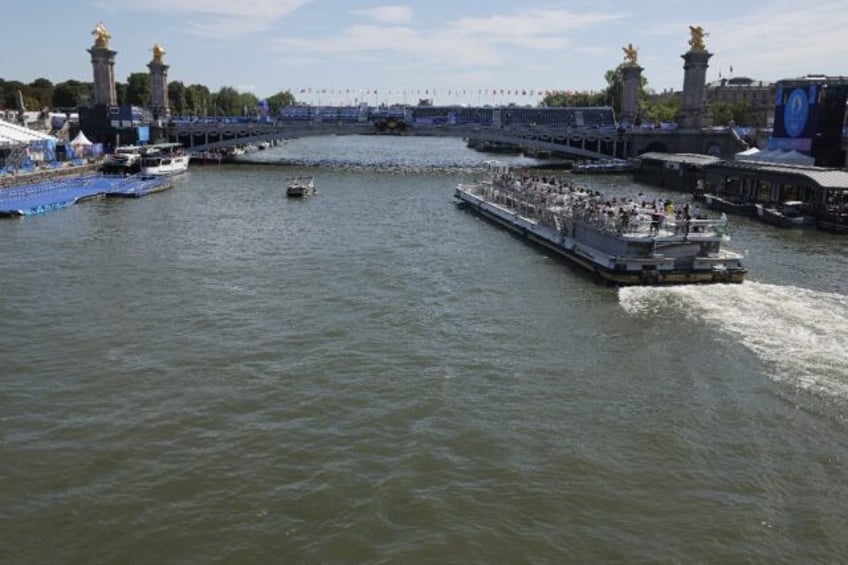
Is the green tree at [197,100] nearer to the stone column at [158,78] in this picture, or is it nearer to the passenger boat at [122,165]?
the stone column at [158,78]

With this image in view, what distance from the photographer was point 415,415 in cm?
1672

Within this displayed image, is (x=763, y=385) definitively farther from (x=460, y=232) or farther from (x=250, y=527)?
(x=460, y=232)

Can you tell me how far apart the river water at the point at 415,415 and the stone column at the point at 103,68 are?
74.9 m

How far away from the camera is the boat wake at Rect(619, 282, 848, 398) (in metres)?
19.2

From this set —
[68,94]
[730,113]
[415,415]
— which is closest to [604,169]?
[730,113]

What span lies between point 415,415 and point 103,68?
96.9 m

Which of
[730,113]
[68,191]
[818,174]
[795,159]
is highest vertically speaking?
[730,113]

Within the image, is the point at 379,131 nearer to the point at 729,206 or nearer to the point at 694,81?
the point at 694,81

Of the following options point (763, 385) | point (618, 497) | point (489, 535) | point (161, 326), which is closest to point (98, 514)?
point (489, 535)

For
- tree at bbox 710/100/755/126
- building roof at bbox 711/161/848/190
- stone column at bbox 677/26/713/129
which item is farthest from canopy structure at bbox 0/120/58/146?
tree at bbox 710/100/755/126

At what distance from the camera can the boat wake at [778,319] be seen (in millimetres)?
19188

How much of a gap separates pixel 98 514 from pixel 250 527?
2.65m

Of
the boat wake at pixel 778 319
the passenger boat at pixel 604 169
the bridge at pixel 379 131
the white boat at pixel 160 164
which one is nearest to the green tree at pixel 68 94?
the bridge at pixel 379 131

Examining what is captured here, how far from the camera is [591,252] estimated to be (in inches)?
1214
